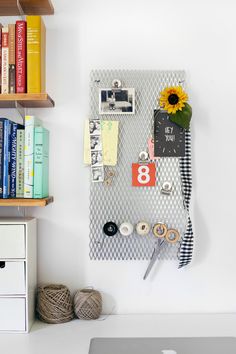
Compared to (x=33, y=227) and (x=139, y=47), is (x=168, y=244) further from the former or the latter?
(x=139, y=47)

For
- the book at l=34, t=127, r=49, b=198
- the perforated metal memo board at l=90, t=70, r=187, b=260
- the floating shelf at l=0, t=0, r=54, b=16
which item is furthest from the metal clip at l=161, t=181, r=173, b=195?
the floating shelf at l=0, t=0, r=54, b=16

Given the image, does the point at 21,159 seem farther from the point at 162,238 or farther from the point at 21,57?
the point at 162,238

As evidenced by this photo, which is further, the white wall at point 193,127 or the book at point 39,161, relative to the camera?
the white wall at point 193,127

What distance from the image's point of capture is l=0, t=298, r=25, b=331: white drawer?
1351 millimetres

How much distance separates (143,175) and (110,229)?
0.23 metres

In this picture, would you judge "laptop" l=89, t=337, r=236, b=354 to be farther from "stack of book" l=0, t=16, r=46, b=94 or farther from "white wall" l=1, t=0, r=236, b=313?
"stack of book" l=0, t=16, r=46, b=94

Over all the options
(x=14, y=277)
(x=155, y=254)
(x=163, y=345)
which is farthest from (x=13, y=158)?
(x=163, y=345)

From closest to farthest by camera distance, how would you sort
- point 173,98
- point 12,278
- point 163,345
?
point 163,345 → point 12,278 → point 173,98

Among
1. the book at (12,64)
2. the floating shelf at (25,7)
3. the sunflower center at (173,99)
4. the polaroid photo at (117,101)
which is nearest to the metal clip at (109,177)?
the polaroid photo at (117,101)

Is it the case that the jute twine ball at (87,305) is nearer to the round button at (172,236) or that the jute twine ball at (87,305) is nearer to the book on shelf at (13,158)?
the round button at (172,236)

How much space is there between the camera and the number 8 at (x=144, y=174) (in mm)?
1524

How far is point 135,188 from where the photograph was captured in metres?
1.53

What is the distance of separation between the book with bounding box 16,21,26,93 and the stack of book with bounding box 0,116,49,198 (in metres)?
0.11

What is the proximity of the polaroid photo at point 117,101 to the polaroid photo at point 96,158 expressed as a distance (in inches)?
6.0
